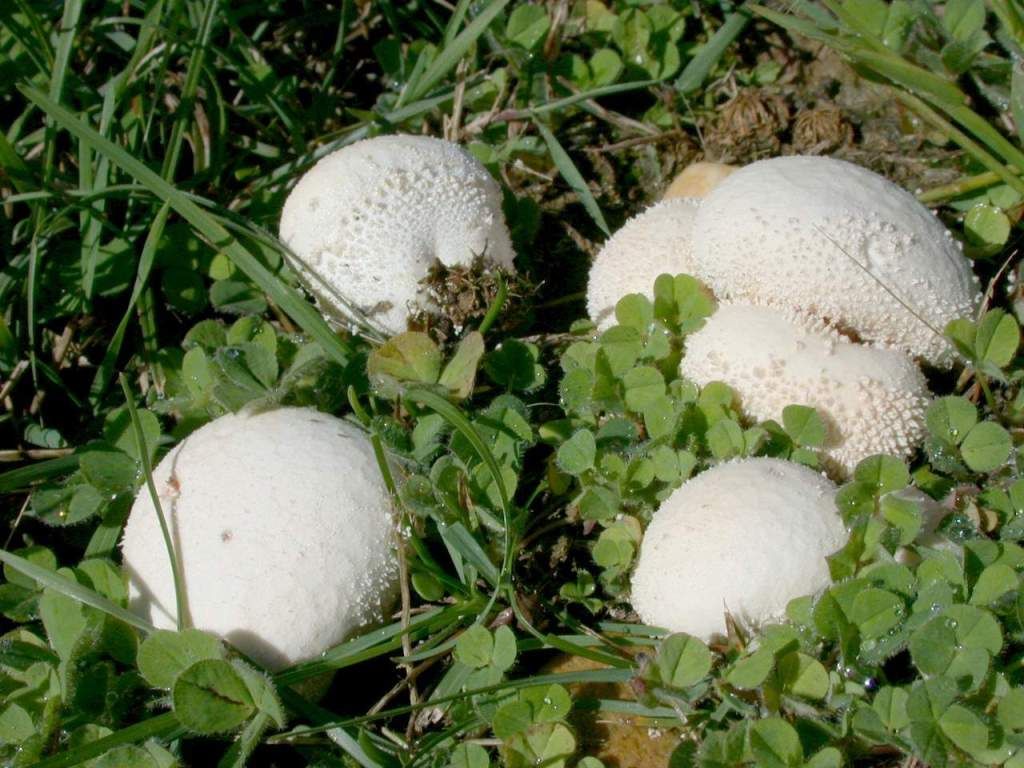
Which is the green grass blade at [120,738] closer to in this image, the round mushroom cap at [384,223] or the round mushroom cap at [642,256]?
the round mushroom cap at [384,223]

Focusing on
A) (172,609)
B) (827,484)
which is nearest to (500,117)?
(827,484)

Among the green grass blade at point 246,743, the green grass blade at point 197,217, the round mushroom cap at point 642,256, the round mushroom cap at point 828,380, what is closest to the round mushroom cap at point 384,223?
the green grass blade at point 197,217

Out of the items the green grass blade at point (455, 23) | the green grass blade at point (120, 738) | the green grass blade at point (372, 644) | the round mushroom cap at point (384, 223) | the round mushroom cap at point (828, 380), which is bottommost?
the green grass blade at point (120, 738)

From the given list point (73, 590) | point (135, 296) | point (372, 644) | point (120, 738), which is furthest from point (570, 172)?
point (120, 738)

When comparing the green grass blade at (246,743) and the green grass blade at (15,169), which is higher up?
the green grass blade at (15,169)

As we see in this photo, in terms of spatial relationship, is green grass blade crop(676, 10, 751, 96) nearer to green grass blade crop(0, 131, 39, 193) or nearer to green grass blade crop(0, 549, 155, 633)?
green grass blade crop(0, 131, 39, 193)

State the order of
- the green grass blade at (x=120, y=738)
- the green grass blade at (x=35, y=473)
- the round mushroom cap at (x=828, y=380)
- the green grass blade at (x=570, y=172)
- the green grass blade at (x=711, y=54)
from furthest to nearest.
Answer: the green grass blade at (x=711, y=54) → the green grass blade at (x=570, y=172) → the green grass blade at (x=35, y=473) → the round mushroom cap at (x=828, y=380) → the green grass blade at (x=120, y=738)
